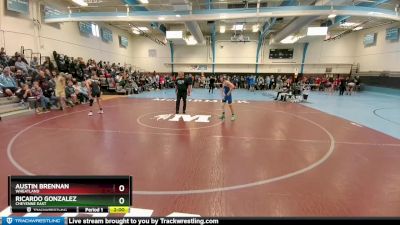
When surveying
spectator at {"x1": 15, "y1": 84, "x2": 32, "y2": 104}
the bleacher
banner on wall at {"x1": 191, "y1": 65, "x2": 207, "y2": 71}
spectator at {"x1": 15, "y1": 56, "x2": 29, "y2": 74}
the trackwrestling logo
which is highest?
banner on wall at {"x1": 191, "y1": 65, "x2": 207, "y2": 71}

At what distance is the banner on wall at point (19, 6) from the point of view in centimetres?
1231

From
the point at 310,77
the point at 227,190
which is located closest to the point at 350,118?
the point at 227,190

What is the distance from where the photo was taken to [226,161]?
4.41 meters

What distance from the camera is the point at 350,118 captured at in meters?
8.88

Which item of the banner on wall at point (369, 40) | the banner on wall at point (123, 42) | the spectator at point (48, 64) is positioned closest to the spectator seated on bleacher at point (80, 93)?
the spectator at point (48, 64)

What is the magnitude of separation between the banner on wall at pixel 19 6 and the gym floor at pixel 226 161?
26.0 ft

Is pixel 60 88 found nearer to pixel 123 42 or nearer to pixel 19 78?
pixel 19 78

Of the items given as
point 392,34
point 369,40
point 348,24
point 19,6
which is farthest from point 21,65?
point 369,40

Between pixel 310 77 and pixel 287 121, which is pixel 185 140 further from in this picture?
pixel 310 77

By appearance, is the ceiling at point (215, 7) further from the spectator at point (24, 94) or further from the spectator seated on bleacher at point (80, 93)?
the spectator at point (24, 94)
